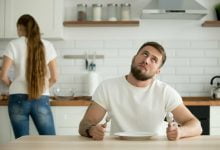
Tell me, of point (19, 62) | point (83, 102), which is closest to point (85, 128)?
point (19, 62)

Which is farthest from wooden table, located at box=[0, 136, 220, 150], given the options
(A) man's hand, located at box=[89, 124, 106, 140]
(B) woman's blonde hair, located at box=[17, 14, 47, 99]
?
(B) woman's blonde hair, located at box=[17, 14, 47, 99]

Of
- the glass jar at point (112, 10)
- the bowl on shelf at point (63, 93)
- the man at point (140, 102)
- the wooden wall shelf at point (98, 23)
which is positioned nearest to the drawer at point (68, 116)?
the bowl on shelf at point (63, 93)

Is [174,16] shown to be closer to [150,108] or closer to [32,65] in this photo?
[32,65]

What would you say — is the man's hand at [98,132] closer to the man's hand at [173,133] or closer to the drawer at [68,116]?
the man's hand at [173,133]

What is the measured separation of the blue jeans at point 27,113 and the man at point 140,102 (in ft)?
3.94

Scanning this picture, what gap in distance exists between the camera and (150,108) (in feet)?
7.63

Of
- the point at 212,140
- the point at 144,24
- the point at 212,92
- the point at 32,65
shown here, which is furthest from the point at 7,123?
the point at 212,140

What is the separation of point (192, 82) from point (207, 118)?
27.6 inches

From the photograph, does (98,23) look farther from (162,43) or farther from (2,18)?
(2,18)

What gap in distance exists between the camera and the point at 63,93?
4.29 meters

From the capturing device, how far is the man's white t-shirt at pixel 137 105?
2318 mm

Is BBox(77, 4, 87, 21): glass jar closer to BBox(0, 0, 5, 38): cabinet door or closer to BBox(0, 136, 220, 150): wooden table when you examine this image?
BBox(0, 0, 5, 38): cabinet door

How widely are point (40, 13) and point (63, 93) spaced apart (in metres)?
0.82

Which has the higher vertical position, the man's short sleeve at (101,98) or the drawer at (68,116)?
the man's short sleeve at (101,98)
